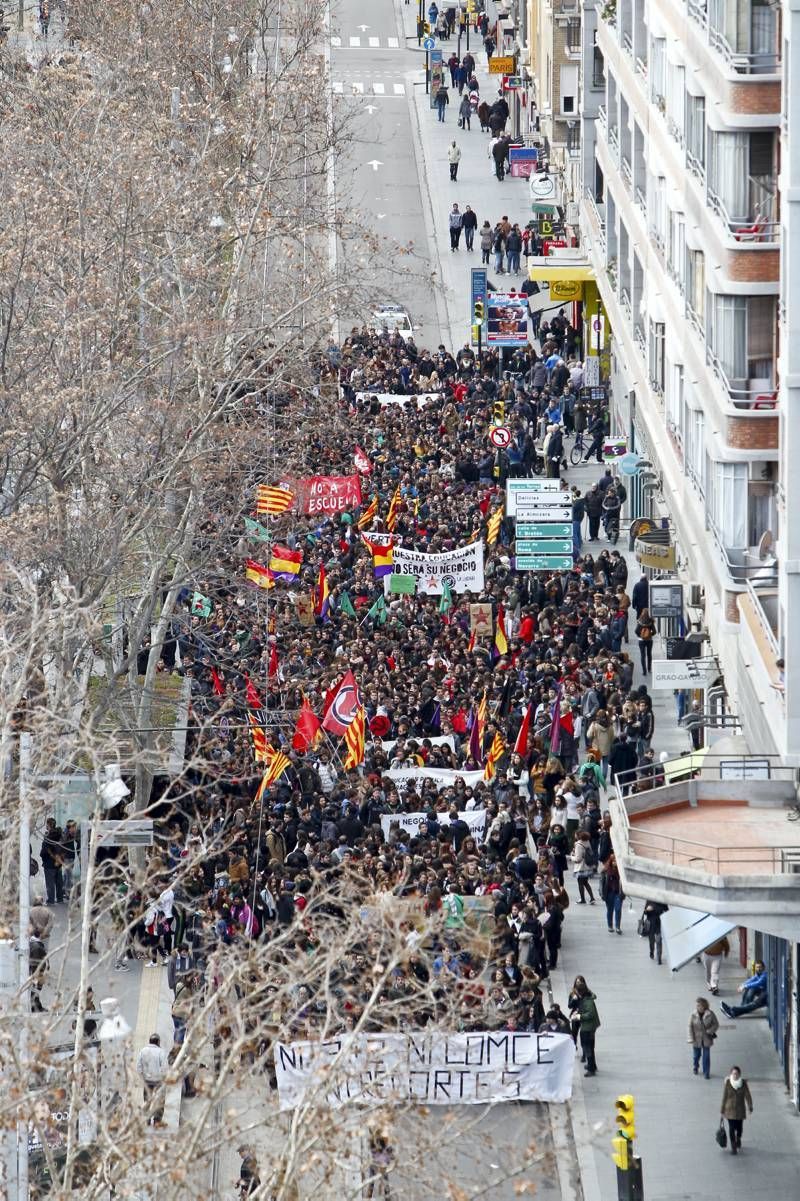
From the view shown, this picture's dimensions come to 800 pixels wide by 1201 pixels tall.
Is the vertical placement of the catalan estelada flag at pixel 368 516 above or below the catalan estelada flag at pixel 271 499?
below

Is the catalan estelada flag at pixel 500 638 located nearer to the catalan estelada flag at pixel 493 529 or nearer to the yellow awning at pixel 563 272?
the catalan estelada flag at pixel 493 529

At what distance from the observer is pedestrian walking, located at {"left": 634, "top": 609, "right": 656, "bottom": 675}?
168ft

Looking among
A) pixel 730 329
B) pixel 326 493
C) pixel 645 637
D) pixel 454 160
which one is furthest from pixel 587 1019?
pixel 454 160

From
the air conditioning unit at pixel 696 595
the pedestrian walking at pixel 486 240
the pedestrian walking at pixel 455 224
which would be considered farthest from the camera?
the pedestrian walking at pixel 455 224

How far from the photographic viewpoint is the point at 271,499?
5203cm

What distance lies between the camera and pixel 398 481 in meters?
60.6

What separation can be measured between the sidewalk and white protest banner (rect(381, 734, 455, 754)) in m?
33.5

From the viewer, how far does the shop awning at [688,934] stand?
3700 centimetres

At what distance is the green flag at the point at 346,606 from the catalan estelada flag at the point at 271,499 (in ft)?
6.49

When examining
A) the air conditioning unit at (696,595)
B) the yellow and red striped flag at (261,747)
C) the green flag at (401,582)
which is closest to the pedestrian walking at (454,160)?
the green flag at (401,582)

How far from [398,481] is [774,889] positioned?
1108 inches

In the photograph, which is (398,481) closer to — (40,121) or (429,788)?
(40,121)

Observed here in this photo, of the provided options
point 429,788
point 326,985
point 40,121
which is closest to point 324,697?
point 429,788

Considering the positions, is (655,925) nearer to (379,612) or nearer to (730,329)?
(730,329)
